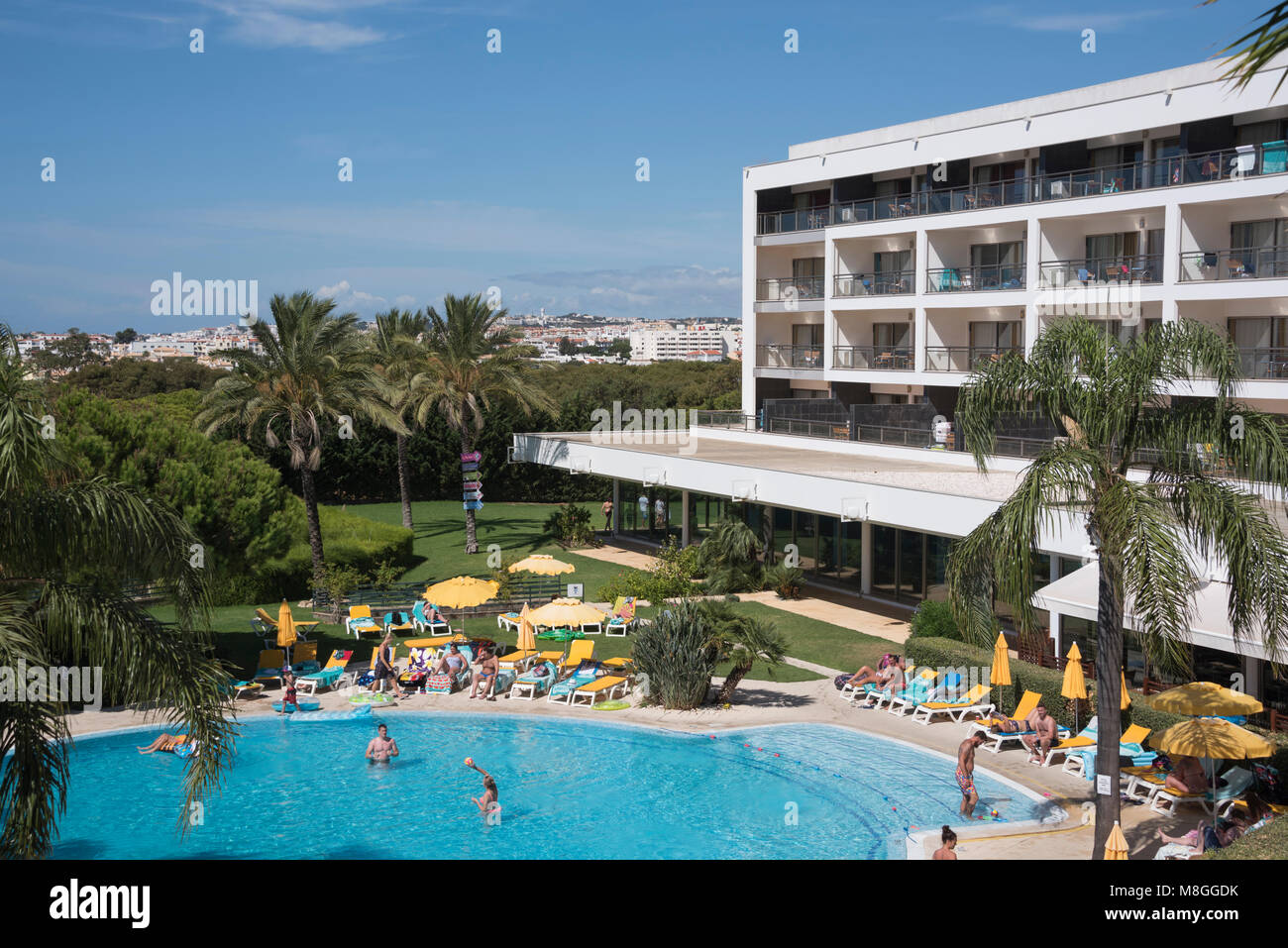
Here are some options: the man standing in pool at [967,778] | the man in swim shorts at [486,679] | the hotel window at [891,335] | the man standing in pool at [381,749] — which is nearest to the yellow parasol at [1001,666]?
the man standing in pool at [967,778]

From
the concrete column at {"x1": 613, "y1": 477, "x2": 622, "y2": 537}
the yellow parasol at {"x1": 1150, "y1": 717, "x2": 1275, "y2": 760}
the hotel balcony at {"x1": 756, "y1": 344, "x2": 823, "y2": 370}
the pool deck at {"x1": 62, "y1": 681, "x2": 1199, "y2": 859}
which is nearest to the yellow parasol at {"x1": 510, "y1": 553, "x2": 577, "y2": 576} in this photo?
the pool deck at {"x1": 62, "y1": 681, "x2": 1199, "y2": 859}

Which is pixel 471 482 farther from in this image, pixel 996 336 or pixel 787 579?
pixel 996 336

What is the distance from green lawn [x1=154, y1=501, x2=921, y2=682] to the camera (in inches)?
950

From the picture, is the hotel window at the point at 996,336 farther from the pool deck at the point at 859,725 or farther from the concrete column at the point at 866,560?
the pool deck at the point at 859,725

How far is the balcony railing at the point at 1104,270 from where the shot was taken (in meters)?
29.0

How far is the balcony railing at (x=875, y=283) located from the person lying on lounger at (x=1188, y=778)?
22189mm

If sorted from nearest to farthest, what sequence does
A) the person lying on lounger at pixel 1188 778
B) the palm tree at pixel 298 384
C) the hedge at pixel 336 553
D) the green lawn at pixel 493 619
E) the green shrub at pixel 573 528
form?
the person lying on lounger at pixel 1188 778, the green lawn at pixel 493 619, the hedge at pixel 336 553, the palm tree at pixel 298 384, the green shrub at pixel 573 528

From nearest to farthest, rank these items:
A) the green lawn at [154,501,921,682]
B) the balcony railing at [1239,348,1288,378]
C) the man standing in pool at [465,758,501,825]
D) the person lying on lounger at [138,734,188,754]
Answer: the man standing in pool at [465,758,501,825], the person lying on lounger at [138,734,188,754], the green lawn at [154,501,921,682], the balcony railing at [1239,348,1288,378]

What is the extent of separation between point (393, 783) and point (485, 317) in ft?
74.1

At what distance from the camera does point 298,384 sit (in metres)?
31.6

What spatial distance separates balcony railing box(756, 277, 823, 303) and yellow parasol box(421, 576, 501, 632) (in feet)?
63.5

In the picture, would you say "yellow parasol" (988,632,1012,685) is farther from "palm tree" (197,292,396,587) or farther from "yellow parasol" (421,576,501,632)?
"palm tree" (197,292,396,587)
